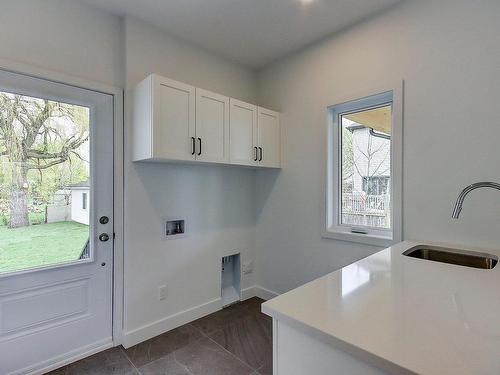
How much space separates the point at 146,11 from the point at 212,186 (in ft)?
5.32

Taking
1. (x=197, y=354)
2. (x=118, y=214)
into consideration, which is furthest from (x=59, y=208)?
(x=197, y=354)

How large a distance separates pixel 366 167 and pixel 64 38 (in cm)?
265

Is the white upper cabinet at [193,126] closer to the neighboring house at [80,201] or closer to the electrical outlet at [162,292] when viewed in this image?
the neighboring house at [80,201]

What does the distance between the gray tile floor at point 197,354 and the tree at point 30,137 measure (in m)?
1.19

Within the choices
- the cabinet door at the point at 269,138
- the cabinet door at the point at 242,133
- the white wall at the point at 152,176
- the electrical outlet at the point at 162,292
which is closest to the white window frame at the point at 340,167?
the cabinet door at the point at 269,138

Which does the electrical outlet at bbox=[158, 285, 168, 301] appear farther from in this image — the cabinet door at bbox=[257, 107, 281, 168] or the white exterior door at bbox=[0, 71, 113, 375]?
the cabinet door at bbox=[257, 107, 281, 168]

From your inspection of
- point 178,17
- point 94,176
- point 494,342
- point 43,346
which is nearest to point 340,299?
point 494,342

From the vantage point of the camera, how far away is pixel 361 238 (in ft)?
7.52

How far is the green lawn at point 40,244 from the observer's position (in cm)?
177

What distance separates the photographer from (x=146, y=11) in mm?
2156

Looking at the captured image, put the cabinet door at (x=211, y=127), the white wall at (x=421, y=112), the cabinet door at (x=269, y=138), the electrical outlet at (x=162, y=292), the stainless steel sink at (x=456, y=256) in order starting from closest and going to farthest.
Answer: the stainless steel sink at (x=456, y=256) < the white wall at (x=421, y=112) < the cabinet door at (x=211, y=127) < the electrical outlet at (x=162, y=292) < the cabinet door at (x=269, y=138)

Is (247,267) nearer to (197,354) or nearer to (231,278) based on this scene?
(231,278)

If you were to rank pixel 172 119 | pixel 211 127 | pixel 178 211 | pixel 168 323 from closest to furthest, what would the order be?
pixel 172 119, pixel 211 127, pixel 168 323, pixel 178 211

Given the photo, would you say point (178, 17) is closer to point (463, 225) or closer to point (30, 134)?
point (30, 134)
